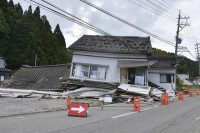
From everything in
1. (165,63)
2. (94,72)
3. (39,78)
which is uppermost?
(165,63)

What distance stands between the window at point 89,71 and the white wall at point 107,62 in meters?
0.45

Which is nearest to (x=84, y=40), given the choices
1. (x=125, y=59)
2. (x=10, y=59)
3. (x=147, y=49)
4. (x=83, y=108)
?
(x=125, y=59)

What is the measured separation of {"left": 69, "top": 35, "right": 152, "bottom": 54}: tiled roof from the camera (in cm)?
2320

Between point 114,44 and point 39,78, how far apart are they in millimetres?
9955

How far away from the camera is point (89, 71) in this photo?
2342 centimetres

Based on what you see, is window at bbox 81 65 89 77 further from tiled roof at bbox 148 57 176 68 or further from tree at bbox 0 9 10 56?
tree at bbox 0 9 10 56

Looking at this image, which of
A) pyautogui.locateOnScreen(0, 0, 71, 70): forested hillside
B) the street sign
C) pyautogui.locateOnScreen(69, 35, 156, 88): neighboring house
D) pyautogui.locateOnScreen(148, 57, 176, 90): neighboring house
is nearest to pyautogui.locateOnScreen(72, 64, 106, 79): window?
pyautogui.locateOnScreen(69, 35, 156, 88): neighboring house

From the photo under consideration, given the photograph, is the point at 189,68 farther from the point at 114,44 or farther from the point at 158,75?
the point at 114,44

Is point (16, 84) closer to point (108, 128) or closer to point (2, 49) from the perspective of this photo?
point (108, 128)

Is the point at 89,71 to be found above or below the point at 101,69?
below

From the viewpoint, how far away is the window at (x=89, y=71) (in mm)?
23203

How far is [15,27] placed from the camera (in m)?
50.5

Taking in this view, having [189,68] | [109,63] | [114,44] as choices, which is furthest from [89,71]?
[189,68]

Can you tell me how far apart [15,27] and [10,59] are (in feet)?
26.0
